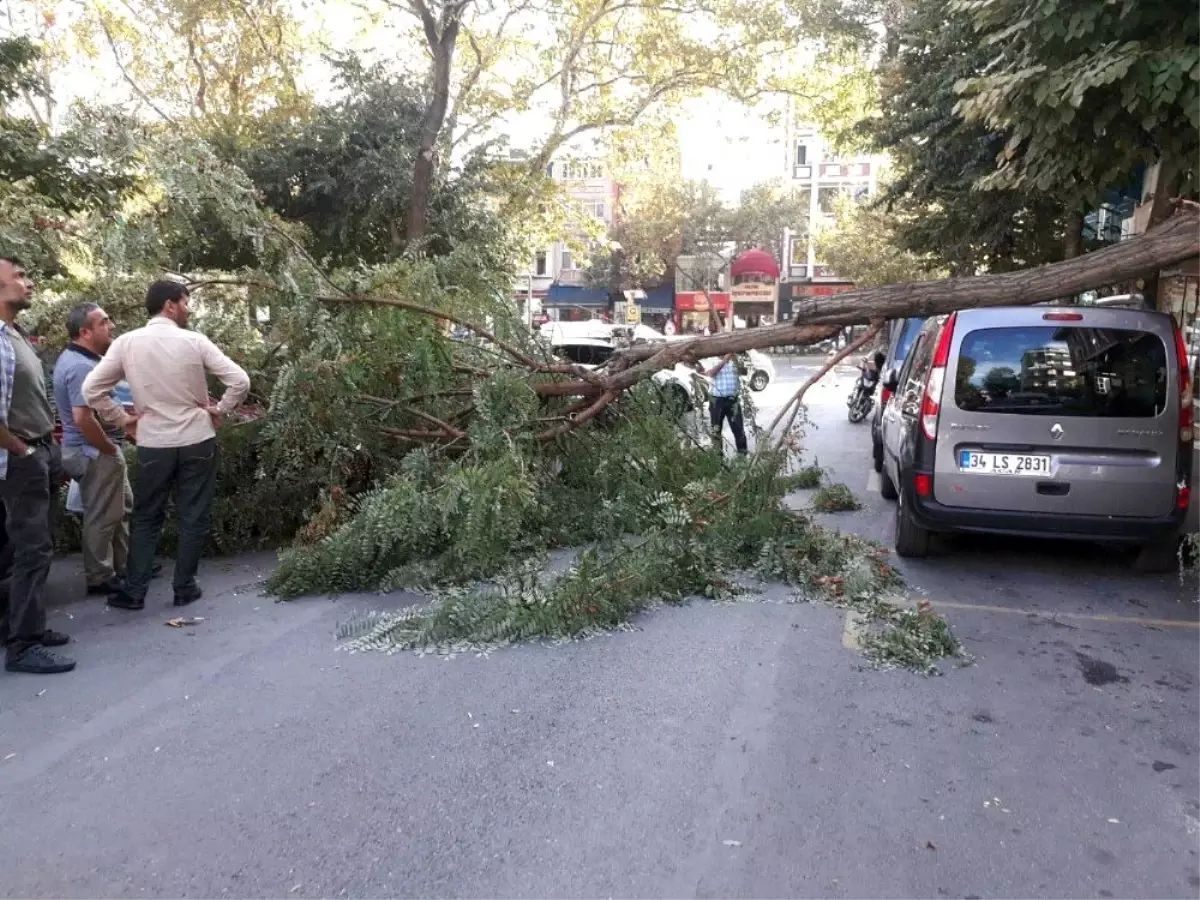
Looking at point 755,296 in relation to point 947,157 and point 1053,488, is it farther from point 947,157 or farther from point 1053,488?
point 1053,488

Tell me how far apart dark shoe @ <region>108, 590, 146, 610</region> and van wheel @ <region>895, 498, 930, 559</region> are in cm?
500

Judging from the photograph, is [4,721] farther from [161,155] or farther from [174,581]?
[161,155]

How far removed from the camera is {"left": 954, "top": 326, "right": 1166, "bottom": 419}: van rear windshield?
595cm

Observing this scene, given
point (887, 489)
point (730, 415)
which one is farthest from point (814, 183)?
point (887, 489)

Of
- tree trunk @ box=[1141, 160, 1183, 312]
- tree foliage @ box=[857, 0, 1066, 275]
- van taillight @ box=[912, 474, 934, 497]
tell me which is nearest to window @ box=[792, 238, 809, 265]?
tree foliage @ box=[857, 0, 1066, 275]

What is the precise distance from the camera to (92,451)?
5656 millimetres

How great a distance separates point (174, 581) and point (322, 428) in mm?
1567

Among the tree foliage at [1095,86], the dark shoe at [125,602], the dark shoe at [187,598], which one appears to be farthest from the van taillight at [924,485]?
the dark shoe at [125,602]

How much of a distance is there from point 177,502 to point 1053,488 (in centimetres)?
541

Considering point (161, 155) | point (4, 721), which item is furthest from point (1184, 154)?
point (4, 721)

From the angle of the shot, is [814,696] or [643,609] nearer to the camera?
[814,696]

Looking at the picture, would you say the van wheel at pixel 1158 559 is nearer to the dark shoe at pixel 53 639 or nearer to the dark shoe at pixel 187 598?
the dark shoe at pixel 187 598

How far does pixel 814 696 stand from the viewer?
171 inches

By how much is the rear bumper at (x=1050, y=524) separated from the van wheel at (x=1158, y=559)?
307 millimetres
